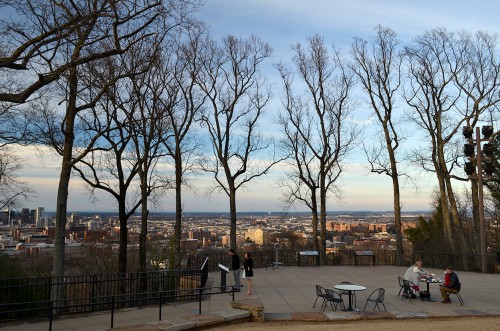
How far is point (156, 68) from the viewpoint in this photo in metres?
25.6

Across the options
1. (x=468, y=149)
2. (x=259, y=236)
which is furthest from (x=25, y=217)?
(x=468, y=149)

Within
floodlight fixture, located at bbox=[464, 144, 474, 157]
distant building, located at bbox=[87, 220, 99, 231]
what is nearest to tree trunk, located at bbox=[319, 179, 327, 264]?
floodlight fixture, located at bbox=[464, 144, 474, 157]

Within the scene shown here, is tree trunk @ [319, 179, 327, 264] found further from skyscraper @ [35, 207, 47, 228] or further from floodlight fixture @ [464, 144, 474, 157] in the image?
skyscraper @ [35, 207, 47, 228]

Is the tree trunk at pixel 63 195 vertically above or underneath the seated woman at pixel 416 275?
above

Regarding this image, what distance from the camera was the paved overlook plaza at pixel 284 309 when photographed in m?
10.8

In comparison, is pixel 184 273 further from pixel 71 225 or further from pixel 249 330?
pixel 71 225

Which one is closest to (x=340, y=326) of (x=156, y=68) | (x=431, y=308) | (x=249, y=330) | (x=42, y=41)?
(x=249, y=330)

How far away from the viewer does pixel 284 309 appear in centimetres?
1334

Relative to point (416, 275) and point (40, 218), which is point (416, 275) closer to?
point (416, 275)

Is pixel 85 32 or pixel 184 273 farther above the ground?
pixel 85 32

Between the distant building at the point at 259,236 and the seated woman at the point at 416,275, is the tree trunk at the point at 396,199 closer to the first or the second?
the distant building at the point at 259,236

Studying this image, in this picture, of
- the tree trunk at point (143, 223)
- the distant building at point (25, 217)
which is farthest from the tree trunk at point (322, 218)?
the distant building at point (25, 217)

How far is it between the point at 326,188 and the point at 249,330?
2310 centimetres

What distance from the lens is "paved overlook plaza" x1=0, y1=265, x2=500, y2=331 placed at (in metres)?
10.8
